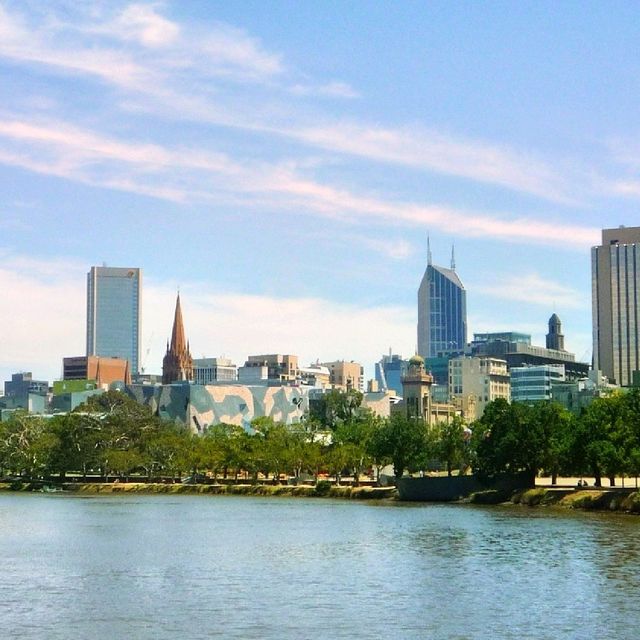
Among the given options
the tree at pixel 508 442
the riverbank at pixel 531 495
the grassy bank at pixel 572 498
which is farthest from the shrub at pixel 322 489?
the grassy bank at pixel 572 498

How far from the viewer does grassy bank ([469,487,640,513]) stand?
456ft

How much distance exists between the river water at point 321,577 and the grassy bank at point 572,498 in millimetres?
7605

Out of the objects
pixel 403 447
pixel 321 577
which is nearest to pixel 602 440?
pixel 403 447

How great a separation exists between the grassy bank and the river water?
7605mm

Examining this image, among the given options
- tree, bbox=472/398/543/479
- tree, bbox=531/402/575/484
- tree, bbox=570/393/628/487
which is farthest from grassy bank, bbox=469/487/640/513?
tree, bbox=531/402/575/484

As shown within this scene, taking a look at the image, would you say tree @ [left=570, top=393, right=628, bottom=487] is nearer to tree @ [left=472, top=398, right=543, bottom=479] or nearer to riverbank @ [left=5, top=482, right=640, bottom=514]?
riverbank @ [left=5, top=482, right=640, bottom=514]

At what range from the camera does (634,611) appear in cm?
6334

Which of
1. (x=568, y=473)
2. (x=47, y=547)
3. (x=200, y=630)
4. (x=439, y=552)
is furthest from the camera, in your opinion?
(x=568, y=473)

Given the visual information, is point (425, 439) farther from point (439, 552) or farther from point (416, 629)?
point (416, 629)

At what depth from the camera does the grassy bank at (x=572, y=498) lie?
139m

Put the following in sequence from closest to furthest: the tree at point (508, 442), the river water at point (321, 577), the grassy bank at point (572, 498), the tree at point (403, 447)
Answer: the river water at point (321, 577), the grassy bank at point (572, 498), the tree at point (508, 442), the tree at point (403, 447)

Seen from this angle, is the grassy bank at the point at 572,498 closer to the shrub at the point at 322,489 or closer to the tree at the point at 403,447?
the tree at the point at 403,447

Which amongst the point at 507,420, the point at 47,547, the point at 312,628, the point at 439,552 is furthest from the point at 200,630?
the point at 507,420

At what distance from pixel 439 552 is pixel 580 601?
2655 centimetres
